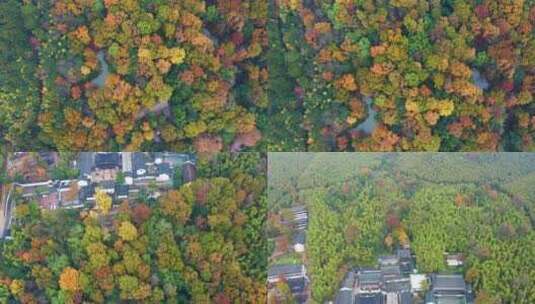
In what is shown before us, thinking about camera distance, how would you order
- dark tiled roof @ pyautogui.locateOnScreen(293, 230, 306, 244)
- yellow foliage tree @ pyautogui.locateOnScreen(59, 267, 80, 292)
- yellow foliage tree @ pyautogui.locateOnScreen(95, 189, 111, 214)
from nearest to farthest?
1. yellow foliage tree @ pyautogui.locateOnScreen(59, 267, 80, 292)
2. yellow foliage tree @ pyautogui.locateOnScreen(95, 189, 111, 214)
3. dark tiled roof @ pyautogui.locateOnScreen(293, 230, 306, 244)

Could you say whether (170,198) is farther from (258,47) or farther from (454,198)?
(454,198)

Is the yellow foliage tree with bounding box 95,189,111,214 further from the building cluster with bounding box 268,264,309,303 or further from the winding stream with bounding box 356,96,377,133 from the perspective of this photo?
the winding stream with bounding box 356,96,377,133

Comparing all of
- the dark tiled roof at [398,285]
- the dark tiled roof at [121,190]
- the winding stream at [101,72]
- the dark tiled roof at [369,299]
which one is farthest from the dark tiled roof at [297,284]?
the winding stream at [101,72]

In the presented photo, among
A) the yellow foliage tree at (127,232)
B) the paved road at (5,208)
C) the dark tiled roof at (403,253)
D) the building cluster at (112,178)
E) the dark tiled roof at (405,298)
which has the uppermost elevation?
the building cluster at (112,178)

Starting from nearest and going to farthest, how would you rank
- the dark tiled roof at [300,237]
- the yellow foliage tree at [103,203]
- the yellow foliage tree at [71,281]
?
the yellow foliage tree at [71,281]
the yellow foliage tree at [103,203]
the dark tiled roof at [300,237]

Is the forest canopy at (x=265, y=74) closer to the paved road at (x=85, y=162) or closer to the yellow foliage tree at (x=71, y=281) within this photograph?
the paved road at (x=85, y=162)

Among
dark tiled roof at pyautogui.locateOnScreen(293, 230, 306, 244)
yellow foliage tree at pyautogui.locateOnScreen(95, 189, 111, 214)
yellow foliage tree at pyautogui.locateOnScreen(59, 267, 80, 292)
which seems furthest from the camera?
dark tiled roof at pyautogui.locateOnScreen(293, 230, 306, 244)

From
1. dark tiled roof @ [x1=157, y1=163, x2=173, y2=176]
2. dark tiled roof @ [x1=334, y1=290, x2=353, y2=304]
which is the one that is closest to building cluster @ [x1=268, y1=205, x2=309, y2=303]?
dark tiled roof @ [x1=334, y1=290, x2=353, y2=304]
